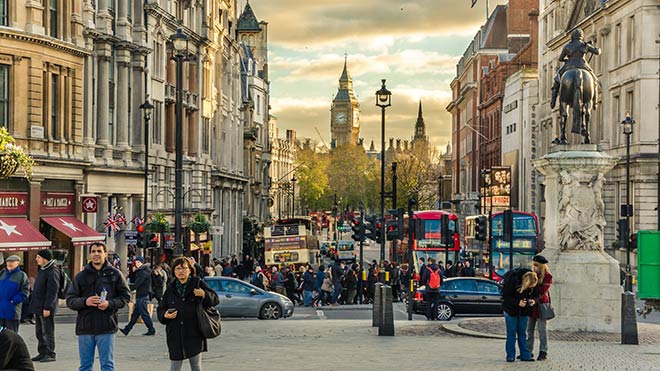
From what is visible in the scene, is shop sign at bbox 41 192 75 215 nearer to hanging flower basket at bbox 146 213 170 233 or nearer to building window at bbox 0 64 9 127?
building window at bbox 0 64 9 127

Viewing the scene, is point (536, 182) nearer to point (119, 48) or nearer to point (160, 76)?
point (160, 76)

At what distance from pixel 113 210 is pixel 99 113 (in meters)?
4.01

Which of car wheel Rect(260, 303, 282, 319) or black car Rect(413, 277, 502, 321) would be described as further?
car wheel Rect(260, 303, 282, 319)

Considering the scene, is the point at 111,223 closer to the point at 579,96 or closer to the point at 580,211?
the point at 579,96

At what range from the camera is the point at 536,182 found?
3314 inches

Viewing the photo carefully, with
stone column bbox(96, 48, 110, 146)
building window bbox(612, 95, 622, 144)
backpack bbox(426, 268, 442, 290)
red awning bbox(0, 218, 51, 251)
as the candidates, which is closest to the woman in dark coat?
backpack bbox(426, 268, 442, 290)

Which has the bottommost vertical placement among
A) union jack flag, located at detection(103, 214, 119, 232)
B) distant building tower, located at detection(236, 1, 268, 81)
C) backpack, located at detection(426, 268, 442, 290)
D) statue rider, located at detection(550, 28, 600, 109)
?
backpack, located at detection(426, 268, 442, 290)

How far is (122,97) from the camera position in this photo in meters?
47.7

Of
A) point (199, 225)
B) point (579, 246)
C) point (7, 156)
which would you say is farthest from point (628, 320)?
point (199, 225)

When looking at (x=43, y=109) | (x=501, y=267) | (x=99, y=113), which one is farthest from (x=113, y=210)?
(x=501, y=267)

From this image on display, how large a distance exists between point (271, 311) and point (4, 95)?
11.0 m

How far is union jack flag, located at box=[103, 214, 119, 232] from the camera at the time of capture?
42566 mm

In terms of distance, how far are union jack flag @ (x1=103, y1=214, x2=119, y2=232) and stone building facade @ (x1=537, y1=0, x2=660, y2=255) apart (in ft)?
81.4

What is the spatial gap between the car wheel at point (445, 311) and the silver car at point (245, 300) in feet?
15.2
